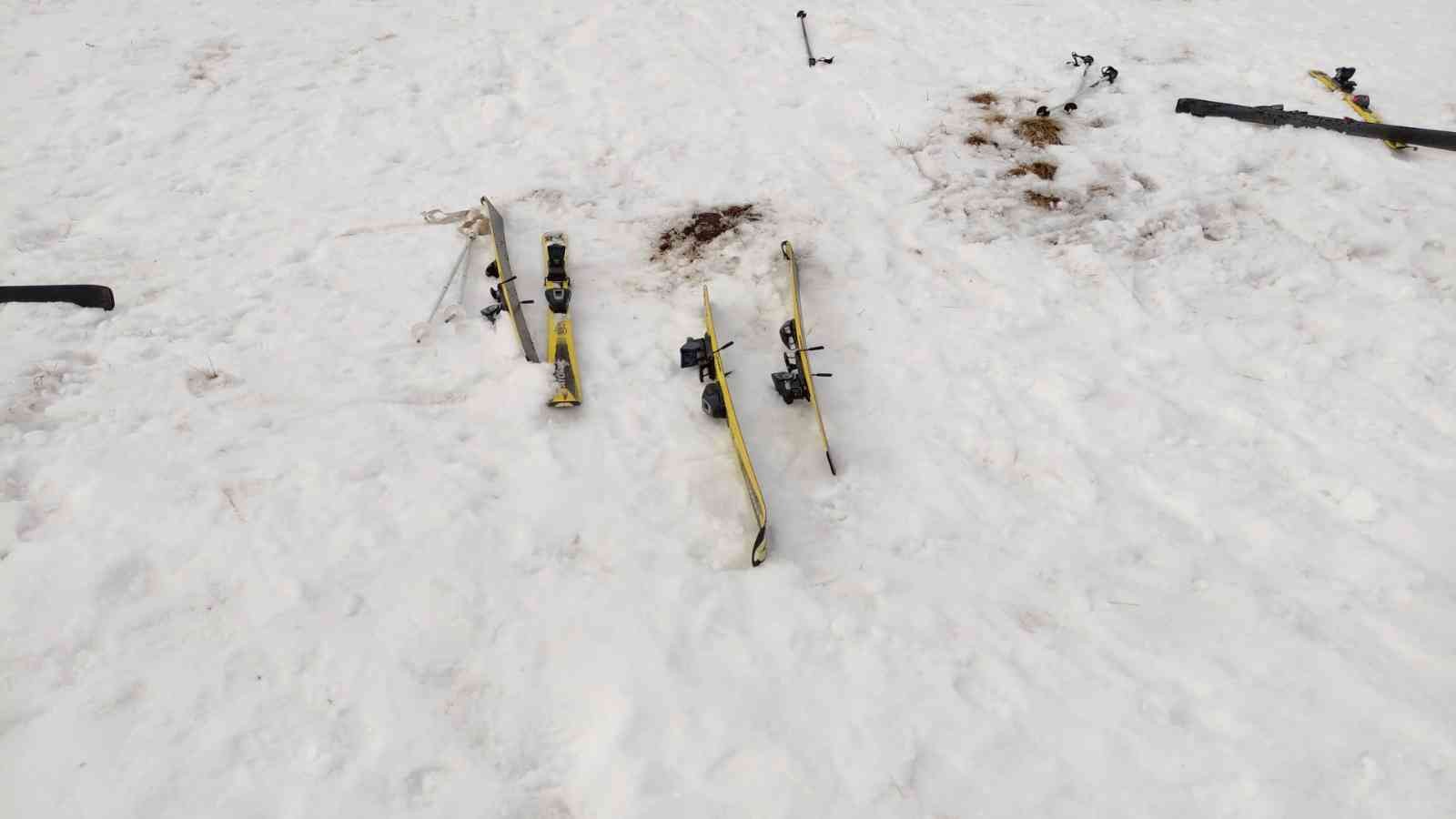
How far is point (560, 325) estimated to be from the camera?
5.93m

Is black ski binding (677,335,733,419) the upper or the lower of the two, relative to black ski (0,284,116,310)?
lower

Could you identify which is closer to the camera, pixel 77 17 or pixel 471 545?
pixel 471 545

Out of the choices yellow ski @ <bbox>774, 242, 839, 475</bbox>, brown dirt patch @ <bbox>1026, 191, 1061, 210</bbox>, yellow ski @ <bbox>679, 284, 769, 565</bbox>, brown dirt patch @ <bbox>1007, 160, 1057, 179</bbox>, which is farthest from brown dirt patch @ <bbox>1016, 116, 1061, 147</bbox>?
yellow ski @ <bbox>679, 284, 769, 565</bbox>

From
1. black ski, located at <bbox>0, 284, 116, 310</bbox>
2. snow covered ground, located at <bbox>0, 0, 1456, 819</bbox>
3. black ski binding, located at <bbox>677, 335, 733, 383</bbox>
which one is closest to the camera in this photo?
snow covered ground, located at <bbox>0, 0, 1456, 819</bbox>

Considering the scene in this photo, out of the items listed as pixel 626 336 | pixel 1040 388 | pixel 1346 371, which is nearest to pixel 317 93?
pixel 626 336

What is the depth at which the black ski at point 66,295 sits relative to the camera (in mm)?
5820

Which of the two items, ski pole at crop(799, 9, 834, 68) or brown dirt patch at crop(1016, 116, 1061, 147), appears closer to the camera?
brown dirt patch at crop(1016, 116, 1061, 147)

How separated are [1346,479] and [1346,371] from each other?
113 centimetres

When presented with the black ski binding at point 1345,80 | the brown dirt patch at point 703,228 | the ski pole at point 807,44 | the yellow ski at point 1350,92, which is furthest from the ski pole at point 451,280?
the black ski binding at point 1345,80

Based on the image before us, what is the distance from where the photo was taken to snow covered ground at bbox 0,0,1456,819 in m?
3.65

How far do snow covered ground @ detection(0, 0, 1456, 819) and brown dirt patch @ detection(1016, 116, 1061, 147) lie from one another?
152 millimetres

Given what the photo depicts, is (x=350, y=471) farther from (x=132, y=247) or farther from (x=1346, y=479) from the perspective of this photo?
(x=1346, y=479)

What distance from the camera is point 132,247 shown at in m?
6.74

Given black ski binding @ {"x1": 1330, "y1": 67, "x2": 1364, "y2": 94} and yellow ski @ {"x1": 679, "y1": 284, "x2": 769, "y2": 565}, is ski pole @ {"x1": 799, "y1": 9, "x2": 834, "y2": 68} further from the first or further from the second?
black ski binding @ {"x1": 1330, "y1": 67, "x2": 1364, "y2": 94}
